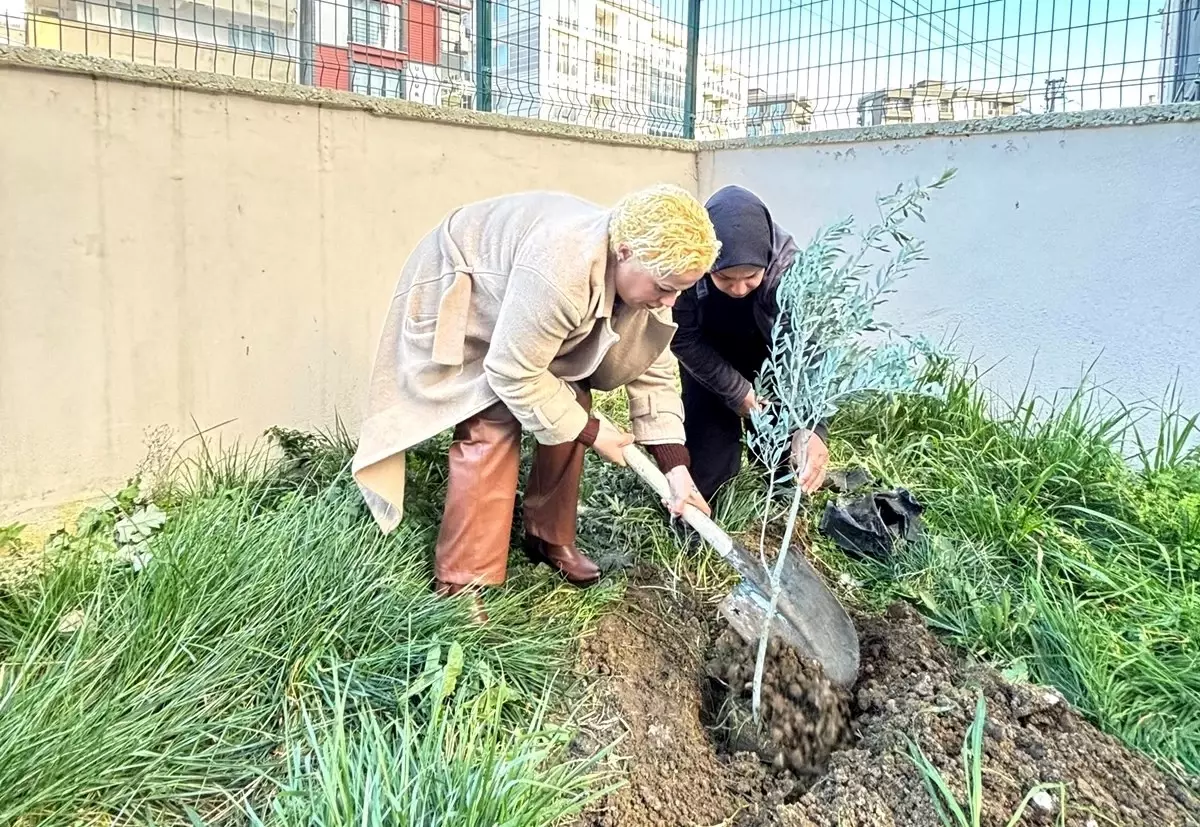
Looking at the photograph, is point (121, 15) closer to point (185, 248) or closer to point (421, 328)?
point (185, 248)

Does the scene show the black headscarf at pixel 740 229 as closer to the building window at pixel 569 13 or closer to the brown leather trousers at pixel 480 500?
the brown leather trousers at pixel 480 500

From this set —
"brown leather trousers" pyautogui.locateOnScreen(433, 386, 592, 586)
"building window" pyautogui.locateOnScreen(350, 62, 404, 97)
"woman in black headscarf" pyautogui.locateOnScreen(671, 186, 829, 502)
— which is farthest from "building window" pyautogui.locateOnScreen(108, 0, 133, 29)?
"woman in black headscarf" pyautogui.locateOnScreen(671, 186, 829, 502)

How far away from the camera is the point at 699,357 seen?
2.93 metres

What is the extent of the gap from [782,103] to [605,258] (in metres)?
3.70

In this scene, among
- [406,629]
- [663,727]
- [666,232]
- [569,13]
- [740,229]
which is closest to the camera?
[666,232]

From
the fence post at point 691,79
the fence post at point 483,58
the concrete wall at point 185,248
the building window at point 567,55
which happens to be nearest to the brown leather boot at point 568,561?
the concrete wall at point 185,248

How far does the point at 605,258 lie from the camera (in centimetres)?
218

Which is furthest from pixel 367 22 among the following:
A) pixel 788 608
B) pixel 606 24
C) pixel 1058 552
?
pixel 1058 552

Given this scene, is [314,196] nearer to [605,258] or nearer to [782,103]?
[605,258]

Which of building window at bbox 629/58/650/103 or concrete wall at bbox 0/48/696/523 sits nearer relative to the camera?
concrete wall at bbox 0/48/696/523

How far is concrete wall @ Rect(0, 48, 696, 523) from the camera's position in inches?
120

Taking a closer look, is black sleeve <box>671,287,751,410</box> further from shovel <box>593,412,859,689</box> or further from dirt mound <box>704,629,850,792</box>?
dirt mound <box>704,629,850,792</box>

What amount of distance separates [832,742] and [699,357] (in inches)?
50.9

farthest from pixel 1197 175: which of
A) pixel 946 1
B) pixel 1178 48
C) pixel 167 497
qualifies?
pixel 167 497
